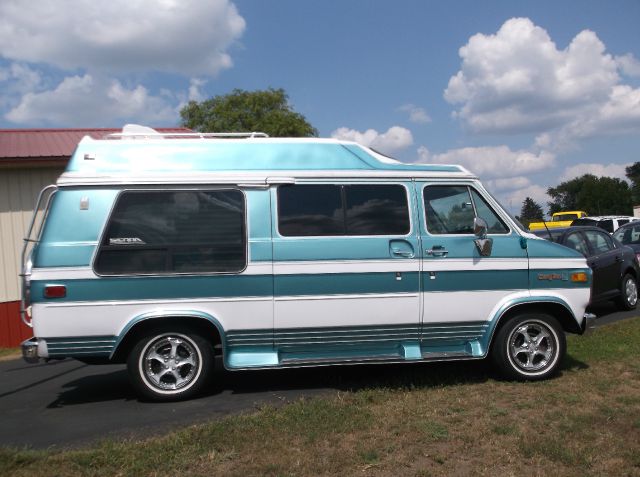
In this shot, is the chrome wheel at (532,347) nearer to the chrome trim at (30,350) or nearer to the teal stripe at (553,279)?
the teal stripe at (553,279)

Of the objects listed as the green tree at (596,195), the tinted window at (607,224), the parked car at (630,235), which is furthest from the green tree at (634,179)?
the parked car at (630,235)

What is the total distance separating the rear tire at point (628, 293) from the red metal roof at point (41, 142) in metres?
9.58

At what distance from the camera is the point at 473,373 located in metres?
6.55

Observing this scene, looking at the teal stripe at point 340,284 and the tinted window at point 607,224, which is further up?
the tinted window at point 607,224

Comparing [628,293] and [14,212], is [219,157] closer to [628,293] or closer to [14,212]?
[14,212]

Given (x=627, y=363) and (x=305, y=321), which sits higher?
(x=305, y=321)

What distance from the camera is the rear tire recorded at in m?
10.8

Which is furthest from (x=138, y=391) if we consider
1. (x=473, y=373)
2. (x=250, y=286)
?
(x=473, y=373)

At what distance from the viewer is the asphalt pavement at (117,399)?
200 inches

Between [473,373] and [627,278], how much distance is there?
5939 millimetres

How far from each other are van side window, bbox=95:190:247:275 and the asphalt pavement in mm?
1316

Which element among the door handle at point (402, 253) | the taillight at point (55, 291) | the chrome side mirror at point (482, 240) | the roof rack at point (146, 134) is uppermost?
the roof rack at point (146, 134)

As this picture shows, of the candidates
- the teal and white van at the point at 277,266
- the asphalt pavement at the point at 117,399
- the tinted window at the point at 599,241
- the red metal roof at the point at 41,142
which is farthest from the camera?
the red metal roof at the point at 41,142

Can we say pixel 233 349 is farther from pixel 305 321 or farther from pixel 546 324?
pixel 546 324
